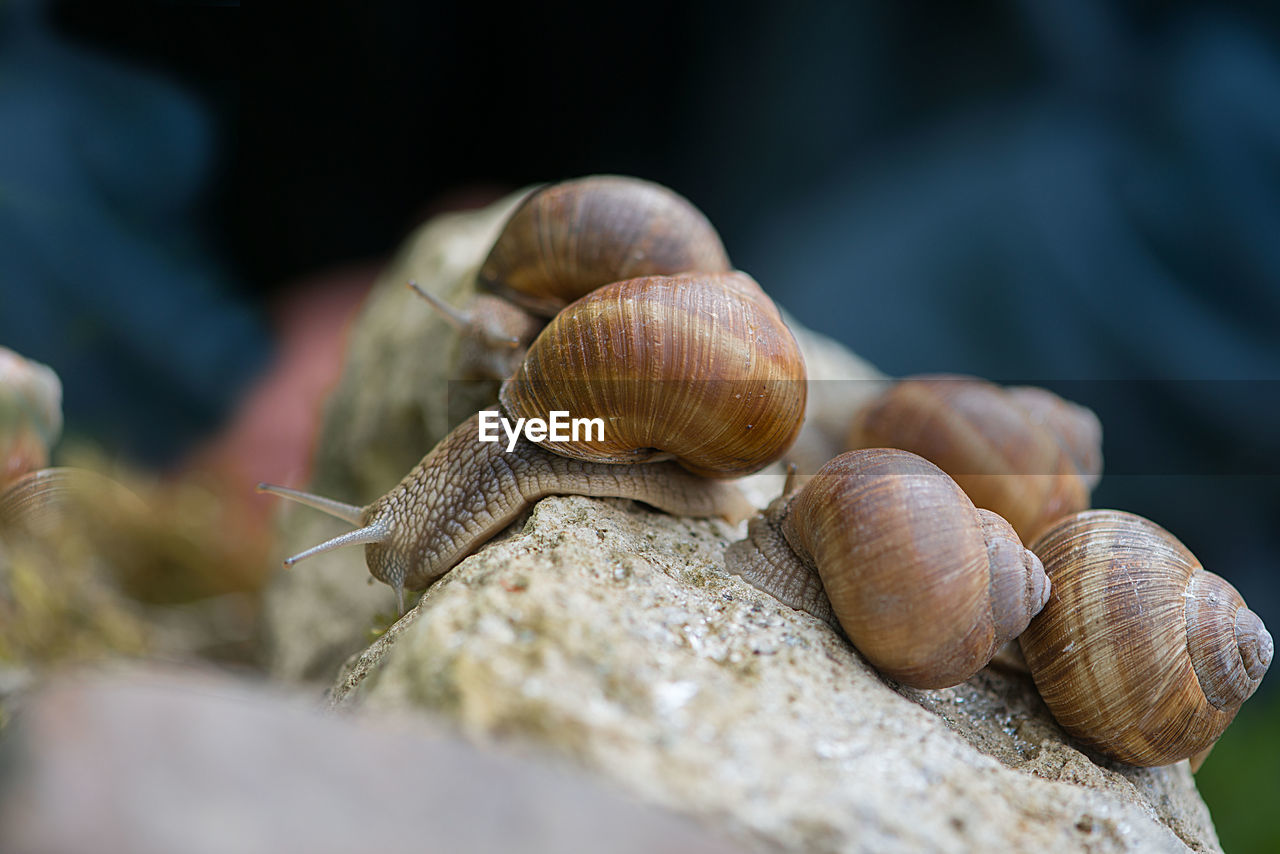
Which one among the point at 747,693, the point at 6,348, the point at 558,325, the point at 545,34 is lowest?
the point at 6,348

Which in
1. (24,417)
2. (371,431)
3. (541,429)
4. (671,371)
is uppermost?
(671,371)

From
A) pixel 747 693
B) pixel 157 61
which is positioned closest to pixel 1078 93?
pixel 747 693

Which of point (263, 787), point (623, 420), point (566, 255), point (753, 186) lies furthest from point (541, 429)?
point (753, 186)

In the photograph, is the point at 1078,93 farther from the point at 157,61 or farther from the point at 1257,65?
the point at 157,61

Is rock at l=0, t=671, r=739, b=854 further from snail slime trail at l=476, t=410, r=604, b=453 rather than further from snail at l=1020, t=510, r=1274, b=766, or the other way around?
snail at l=1020, t=510, r=1274, b=766

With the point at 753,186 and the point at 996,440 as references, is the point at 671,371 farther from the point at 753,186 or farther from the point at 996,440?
the point at 753,186

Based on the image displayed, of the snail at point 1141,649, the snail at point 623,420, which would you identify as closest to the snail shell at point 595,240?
the snail at point 623,420
